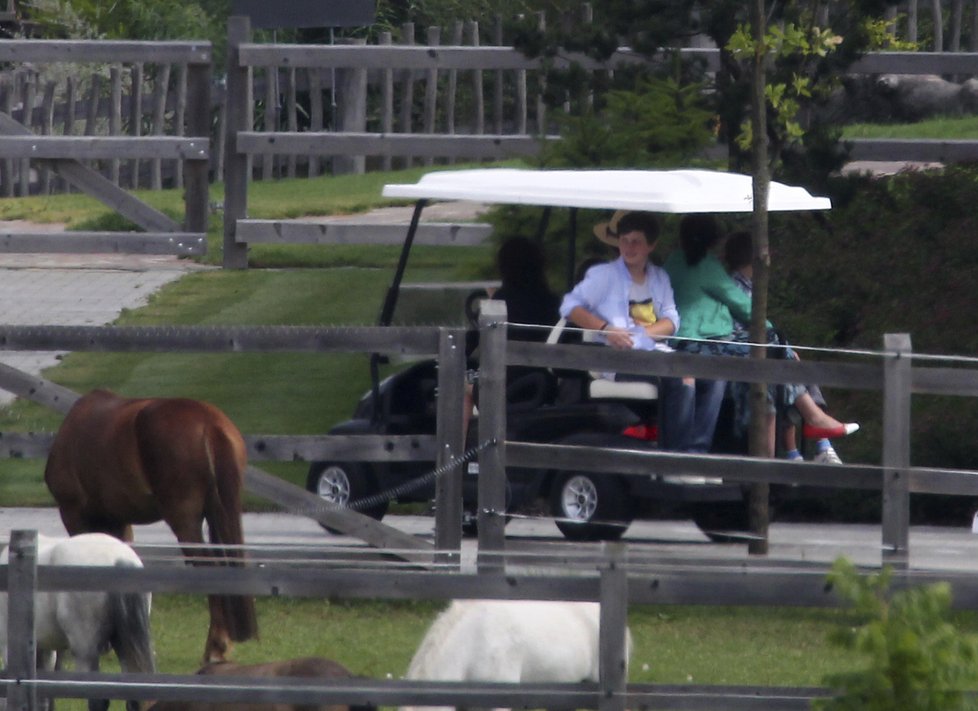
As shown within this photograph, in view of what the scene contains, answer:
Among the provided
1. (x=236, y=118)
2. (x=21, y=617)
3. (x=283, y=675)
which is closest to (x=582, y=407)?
(x=283, y=675)

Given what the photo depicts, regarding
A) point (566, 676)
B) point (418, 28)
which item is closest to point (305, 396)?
point (566, 676)

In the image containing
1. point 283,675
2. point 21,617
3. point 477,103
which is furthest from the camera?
point 477,103

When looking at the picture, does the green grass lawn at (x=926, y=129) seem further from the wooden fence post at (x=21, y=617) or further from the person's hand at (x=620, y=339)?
the wooden fence post at (x=21, y=617)

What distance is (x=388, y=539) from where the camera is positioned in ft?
26.2

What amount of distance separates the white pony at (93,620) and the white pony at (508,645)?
0.98 meters

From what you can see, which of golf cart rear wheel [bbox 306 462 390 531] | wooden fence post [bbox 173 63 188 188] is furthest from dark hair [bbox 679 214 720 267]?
wooden fence post [bbox 173 63 188 188]

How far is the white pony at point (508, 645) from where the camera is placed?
17.5ft

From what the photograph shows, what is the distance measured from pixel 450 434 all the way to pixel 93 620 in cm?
228

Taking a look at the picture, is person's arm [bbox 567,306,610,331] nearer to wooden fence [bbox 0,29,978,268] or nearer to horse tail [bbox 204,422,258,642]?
horse tail [bbox 204,422,258,642]

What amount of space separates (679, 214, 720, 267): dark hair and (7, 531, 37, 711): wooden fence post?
4691 mm

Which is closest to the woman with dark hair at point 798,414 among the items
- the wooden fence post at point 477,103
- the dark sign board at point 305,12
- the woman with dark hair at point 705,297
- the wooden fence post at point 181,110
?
the woman with dark hair at point 705,297

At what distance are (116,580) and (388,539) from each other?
3086 mm

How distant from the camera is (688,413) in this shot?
827cm

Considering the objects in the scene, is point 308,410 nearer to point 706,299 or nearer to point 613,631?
point 706,299
